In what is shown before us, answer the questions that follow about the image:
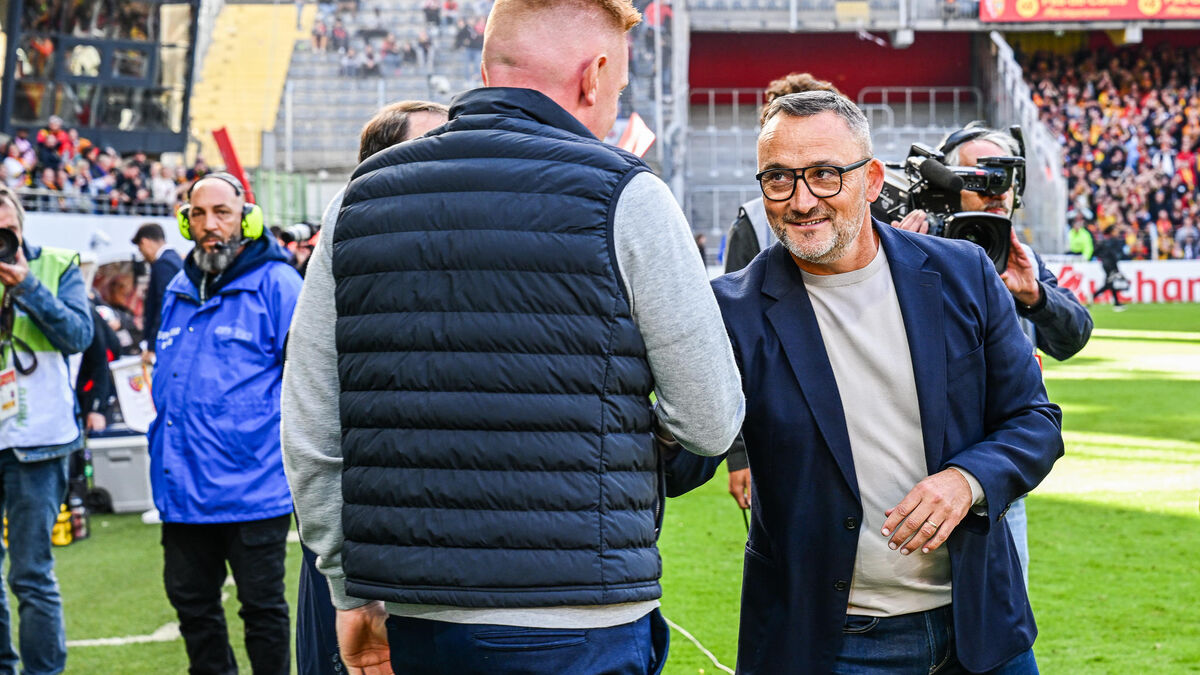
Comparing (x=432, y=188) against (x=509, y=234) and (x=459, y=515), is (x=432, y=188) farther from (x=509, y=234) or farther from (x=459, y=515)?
(x=459, y=515)

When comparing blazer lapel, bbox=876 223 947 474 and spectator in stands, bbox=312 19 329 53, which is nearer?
blazer lapel, bbox=876 223 947 474

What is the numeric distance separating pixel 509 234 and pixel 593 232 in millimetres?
128

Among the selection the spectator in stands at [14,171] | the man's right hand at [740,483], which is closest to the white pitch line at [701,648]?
the man's right hand at [740,483]

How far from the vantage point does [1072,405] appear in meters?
12.1

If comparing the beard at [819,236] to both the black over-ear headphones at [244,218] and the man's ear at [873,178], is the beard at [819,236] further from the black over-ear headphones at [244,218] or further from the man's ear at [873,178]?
the black over-ear headphones at [244,218]

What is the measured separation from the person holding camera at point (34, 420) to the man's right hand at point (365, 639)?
108 inches

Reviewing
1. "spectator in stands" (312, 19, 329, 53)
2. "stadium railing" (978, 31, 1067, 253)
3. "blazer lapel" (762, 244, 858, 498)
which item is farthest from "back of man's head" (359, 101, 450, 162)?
"spectator in stands" (312, 19, 329, 53)

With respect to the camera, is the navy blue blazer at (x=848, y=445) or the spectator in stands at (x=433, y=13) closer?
the navy blue blazer at (x=848, y=445)

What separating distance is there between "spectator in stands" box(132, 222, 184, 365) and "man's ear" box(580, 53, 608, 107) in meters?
7.12

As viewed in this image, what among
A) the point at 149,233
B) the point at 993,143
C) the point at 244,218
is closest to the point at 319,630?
the point at 244,218

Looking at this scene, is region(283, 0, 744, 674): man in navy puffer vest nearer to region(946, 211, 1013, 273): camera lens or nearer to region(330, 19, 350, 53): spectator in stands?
region(946, 211, 1013, 273): camera lens

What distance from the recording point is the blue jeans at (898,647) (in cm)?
250

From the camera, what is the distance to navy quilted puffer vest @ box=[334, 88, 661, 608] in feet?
6.30

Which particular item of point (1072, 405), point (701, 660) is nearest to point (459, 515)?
point (701, 660)
